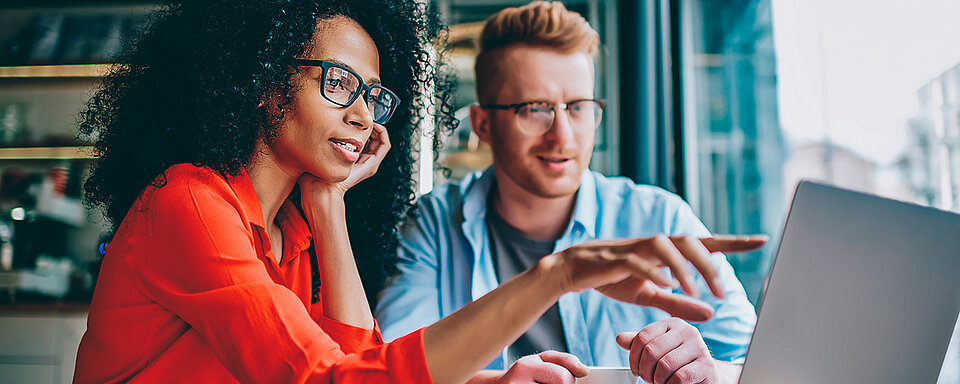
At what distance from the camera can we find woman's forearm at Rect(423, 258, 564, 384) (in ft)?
2.05

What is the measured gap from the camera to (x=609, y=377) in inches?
32.4

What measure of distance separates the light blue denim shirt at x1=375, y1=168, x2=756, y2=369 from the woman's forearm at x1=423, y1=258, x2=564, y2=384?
542mm

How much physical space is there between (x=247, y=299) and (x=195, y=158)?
0.95 ft

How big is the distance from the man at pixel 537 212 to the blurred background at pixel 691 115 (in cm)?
13

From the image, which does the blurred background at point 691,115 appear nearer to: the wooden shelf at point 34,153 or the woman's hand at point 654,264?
the wooden shelf at point 34,153

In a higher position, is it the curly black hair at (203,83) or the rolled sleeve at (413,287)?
the curly black hair at (203,83)

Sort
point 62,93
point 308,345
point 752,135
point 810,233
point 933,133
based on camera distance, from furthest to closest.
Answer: point 62,93, point 752,135, point 933,133, point 308,345, point 810,233

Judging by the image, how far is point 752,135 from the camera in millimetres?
2182

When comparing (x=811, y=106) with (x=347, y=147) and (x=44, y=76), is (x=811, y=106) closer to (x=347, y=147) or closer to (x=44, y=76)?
(x=347, y=147)

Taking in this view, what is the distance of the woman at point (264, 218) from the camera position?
648 mm

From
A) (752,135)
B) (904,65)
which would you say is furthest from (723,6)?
(904,65)

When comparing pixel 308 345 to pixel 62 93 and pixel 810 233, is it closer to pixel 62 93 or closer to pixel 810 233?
pixel 810 233

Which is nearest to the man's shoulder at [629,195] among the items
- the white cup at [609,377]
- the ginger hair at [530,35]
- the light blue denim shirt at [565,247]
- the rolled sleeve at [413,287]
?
the light blue denim shirt at [565,247]

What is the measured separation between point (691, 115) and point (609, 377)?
1558mm
